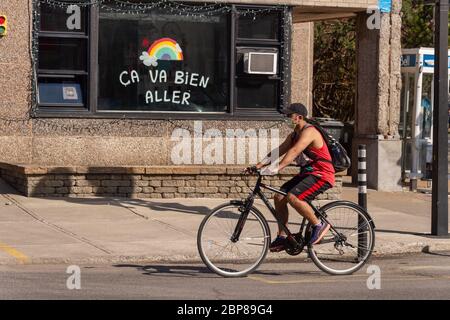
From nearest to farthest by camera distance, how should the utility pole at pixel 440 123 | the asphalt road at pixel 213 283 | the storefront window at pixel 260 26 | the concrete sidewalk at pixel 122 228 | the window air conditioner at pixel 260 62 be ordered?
the asphalt road at pixel 213 283
the concrete sidewalk at pixel 122 228
the utility pole at pixel 440 123
the window air conditioner at pixel 260 62
the storefront window at pixel 260 26

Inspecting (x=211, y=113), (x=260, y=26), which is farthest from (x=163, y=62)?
(x=260, y=26)

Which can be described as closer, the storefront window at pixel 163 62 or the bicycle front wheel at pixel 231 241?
the bicycle front wheel at pixel 231 241

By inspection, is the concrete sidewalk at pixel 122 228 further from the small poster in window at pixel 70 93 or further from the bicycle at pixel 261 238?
the small poster in window at pixel 70 93

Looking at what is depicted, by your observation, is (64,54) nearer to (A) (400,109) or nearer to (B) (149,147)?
(B) (149,147)

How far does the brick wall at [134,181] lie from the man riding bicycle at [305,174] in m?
6.21

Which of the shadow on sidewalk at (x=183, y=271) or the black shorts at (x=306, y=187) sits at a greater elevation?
the black shorts at (x=306, y=187)

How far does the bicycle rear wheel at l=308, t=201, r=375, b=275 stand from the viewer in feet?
35.8

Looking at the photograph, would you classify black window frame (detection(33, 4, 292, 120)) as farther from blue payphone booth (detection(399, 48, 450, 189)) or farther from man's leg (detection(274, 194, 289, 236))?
man's leg (detection(274, 194, 289, 236))

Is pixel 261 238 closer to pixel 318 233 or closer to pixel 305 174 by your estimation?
pixel 318 233

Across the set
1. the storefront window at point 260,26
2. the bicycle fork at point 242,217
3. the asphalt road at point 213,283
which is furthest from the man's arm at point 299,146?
the storefront window at point 260,26

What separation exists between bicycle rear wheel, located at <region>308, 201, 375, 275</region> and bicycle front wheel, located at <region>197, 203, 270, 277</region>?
561 millimetres

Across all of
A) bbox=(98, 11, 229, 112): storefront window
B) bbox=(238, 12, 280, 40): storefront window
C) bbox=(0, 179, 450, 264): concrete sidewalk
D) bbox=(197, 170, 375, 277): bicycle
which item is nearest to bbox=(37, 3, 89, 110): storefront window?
bbox=(98, 11, 229, 112): storefront window

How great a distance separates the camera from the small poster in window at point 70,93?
17688 millimetres

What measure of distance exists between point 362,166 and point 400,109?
904cm
